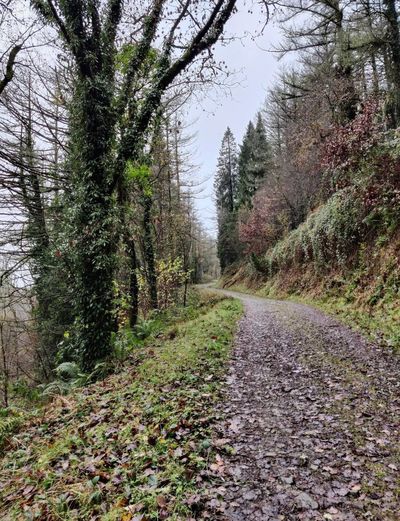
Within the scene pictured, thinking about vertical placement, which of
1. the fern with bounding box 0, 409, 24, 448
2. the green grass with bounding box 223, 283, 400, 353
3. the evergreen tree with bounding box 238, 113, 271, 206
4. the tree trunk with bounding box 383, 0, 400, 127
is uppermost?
the evergreen tree with bounding box 238, 113, 271, 206

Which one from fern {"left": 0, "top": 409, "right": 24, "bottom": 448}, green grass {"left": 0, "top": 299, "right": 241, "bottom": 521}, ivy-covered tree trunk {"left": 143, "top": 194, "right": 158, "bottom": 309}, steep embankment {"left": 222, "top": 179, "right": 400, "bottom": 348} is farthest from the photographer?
ivy-covered tree trunk {"left": 143, "top": 194, "right": 158, "bottom": 309}

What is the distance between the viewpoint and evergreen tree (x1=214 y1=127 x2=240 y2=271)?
39.2 metres

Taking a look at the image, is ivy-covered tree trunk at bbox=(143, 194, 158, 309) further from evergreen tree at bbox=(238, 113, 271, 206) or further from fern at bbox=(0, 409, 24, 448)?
evergreen tree at bbox=(238, 113, 271, 206)

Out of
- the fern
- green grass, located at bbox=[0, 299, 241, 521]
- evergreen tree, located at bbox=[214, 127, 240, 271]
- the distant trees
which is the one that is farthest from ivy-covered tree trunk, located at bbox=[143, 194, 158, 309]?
evergreen tree, located at bbox=[214, 127, 240, 271]

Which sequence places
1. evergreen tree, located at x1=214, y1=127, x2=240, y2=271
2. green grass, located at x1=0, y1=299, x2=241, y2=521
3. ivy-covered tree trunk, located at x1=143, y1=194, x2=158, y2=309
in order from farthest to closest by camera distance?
evergreen tree, located at x1=214, y1=127, x2=240, y2=271
ivy-covered tree trunk, located at x1=143, y1=194, x2=158, y2=309
green grass, located at x1=0, y1=299, x2=241, y2=521

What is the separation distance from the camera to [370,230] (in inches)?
→ 424

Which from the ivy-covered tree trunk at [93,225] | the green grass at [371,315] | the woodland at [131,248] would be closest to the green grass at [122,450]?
the woodland at [131,248]

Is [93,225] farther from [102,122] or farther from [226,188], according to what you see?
[226,188]

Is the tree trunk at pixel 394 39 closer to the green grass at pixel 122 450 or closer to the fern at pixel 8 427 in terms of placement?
the green grass at pixel 122 450

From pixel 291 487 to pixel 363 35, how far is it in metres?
14.2

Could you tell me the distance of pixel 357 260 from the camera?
1131cm

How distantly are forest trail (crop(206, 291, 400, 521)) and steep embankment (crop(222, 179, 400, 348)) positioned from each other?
1.84 metres

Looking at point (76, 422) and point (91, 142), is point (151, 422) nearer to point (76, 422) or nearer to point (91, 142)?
point (76, 422)

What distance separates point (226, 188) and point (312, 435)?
42.8 m
